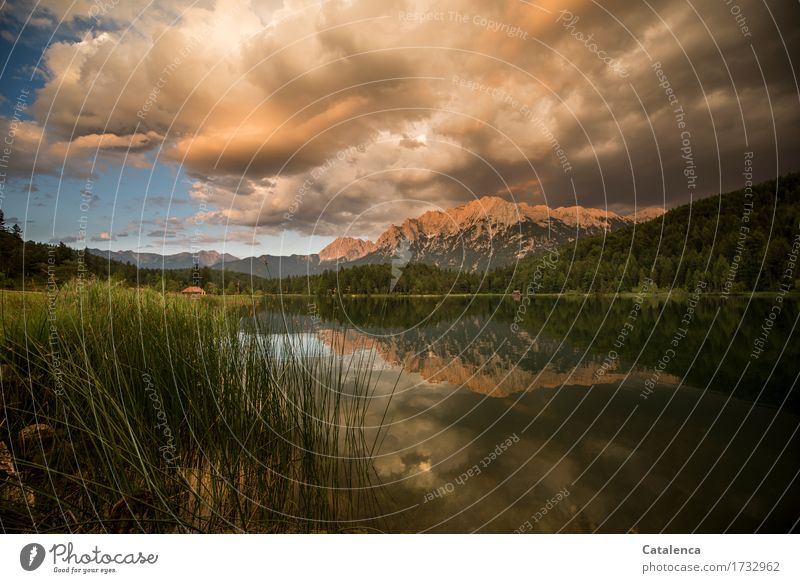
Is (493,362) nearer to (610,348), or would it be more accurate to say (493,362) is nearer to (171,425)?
(610,348)

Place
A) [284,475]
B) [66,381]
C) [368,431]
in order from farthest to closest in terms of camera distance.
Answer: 1. [368,431]
2. [284,475]
3. [66,381]

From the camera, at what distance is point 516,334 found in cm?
1744

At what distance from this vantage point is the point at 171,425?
11.7 ft

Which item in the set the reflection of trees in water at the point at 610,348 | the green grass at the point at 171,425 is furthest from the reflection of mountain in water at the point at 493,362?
the green grass at the point at 171,425

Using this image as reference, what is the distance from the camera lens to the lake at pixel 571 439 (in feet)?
12.6

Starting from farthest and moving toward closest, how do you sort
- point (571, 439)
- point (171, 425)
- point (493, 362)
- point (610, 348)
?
1. point (610, 348)
2. point (493, 362)
3. point (571, 439)
4. point (171, 425)

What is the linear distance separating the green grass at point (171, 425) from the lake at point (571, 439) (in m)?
0.48

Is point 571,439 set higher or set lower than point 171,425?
lower

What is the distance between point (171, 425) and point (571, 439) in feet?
18.6

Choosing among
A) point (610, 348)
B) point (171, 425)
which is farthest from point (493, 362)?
point (171, 425)
